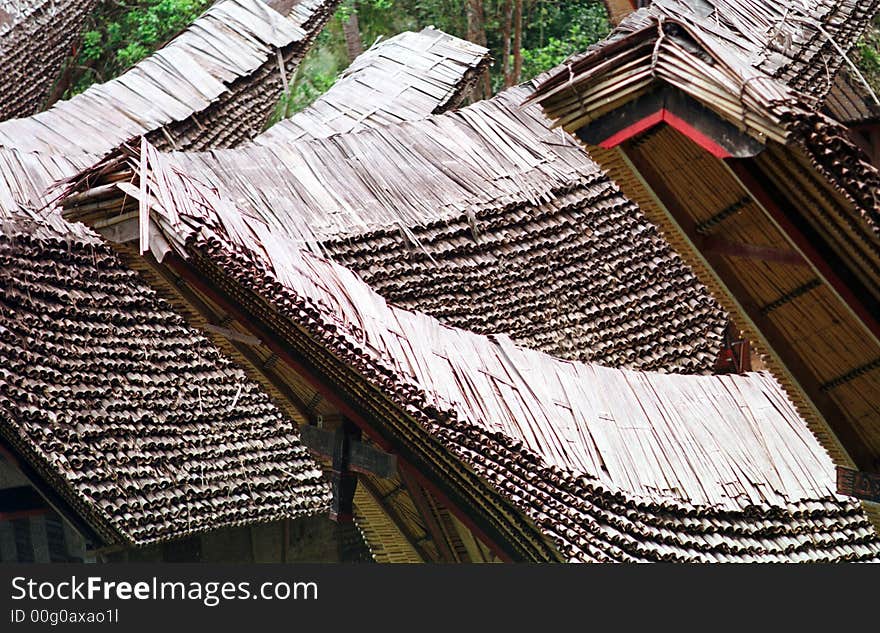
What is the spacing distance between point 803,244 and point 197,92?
7.88m

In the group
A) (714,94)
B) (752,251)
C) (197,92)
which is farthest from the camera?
(197,92)

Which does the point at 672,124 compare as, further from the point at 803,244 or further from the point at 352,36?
the point at 352,36

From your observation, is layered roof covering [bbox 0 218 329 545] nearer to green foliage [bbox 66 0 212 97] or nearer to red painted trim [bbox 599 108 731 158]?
red painted trim [bbox 599 108 731 158]

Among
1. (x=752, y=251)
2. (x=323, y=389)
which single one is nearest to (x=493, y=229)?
(x=323, y=389)

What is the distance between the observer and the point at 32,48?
13.1m

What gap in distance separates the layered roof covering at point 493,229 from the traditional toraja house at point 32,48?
618cm

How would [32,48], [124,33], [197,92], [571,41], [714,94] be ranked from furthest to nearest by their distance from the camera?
[124,33], [571,41], [32,48], [197,92], [714,94]

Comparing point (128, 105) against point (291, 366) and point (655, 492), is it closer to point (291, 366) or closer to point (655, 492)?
point (291, 366)

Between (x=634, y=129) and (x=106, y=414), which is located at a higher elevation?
(x=106, y=414)

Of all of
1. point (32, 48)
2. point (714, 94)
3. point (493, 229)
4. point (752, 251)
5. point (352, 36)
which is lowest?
point (752, 251)

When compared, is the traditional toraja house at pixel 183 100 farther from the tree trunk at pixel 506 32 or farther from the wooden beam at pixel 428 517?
the wooden beam at pixel 428 517

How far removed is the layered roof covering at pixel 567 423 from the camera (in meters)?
4.11

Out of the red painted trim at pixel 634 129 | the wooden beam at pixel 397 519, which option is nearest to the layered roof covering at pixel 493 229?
the wooden beam at pixel 397 519

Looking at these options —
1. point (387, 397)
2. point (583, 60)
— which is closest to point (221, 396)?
point (387, 397)
